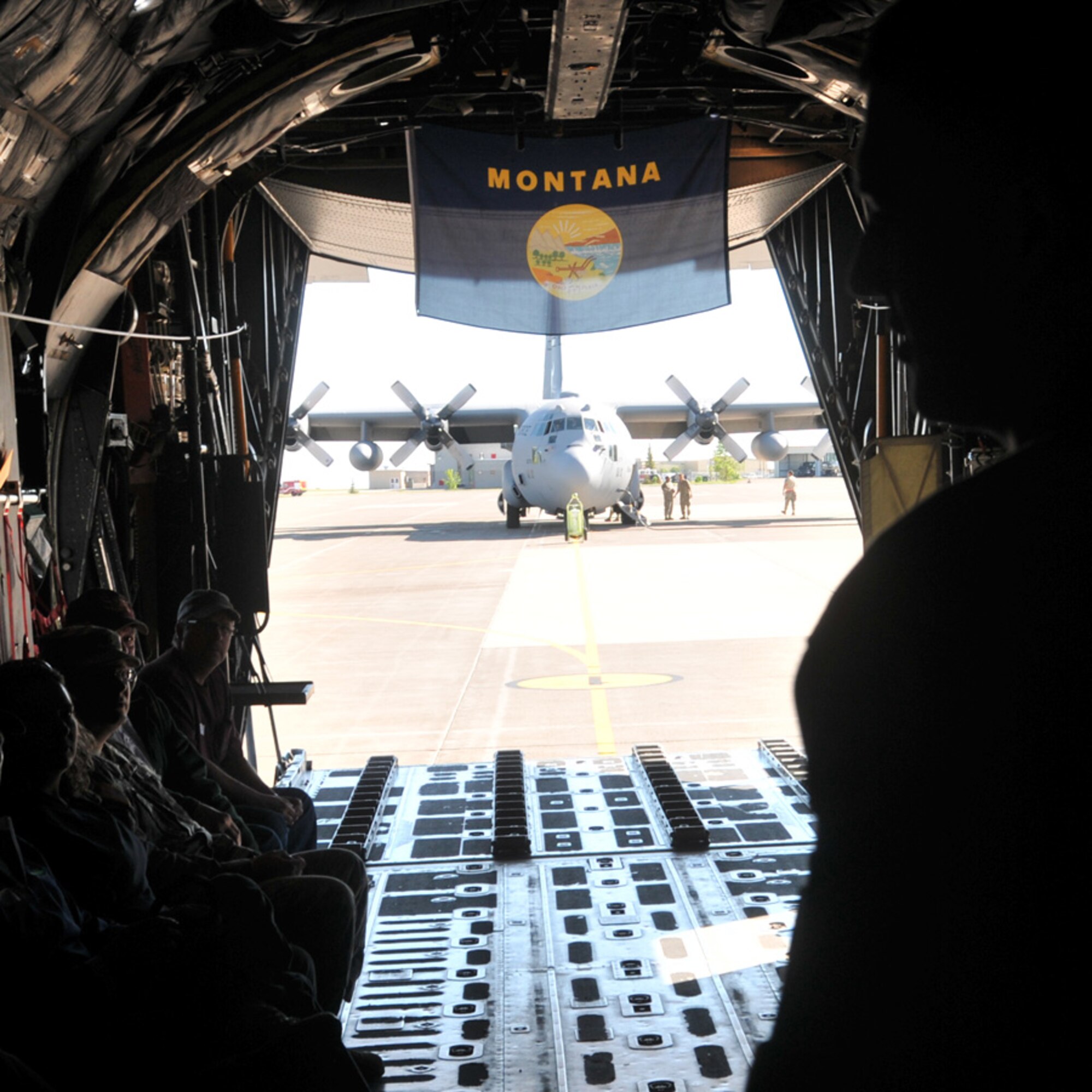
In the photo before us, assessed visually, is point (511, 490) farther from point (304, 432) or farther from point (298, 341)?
point (298, 341)

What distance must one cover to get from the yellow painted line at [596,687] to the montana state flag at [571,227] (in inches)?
109

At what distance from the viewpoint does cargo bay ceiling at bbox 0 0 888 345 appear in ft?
12.3

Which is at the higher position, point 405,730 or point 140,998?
point 140,998

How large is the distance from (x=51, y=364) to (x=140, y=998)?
2.85m

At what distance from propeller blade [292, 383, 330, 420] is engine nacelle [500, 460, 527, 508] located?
6.58m

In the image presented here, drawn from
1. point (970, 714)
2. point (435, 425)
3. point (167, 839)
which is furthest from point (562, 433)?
point (970, 714)

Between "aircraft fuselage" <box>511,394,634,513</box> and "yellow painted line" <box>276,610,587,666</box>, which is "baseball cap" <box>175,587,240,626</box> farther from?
"aircraft fuselage" <box>511,394,634,513</box>

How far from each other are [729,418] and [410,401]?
10.0 m

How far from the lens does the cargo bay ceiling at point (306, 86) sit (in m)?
3.76

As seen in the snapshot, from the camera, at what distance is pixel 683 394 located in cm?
3556

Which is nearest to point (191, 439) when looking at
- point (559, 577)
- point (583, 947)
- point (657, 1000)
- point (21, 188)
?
point (21, 188)

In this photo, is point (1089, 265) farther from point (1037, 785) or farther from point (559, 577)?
point (559, 577)

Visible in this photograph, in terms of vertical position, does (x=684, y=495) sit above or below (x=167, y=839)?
above

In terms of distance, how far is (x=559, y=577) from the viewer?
20016mm
